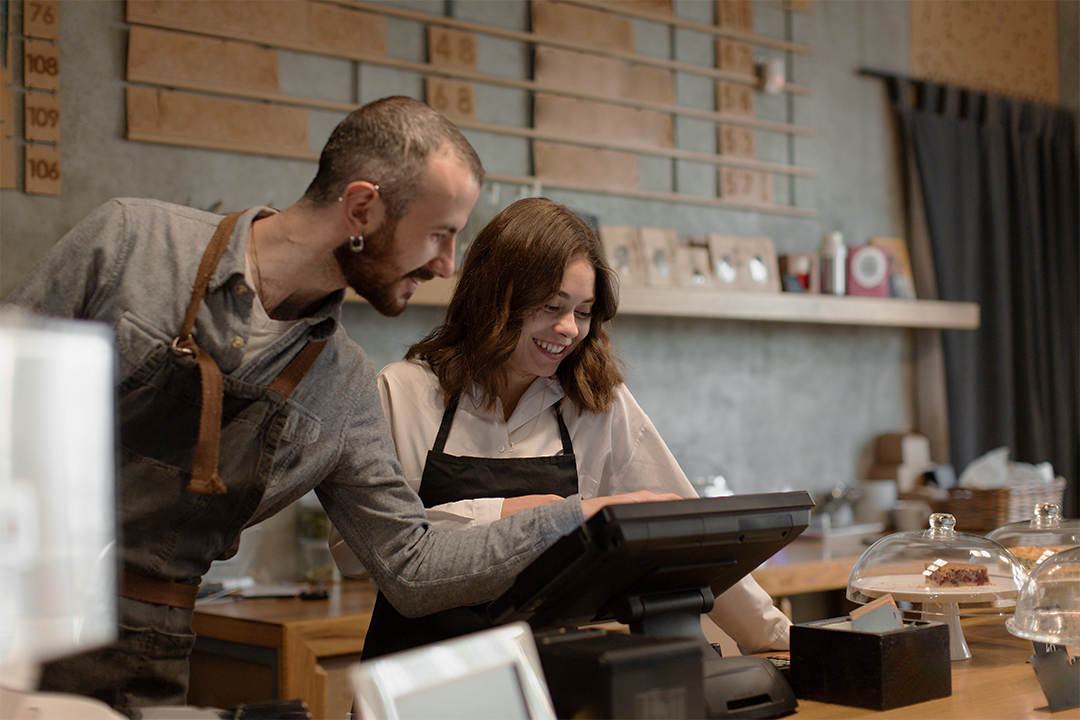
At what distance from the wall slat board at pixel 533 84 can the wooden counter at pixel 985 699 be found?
2.46 metres

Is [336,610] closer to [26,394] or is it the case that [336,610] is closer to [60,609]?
[60,609]

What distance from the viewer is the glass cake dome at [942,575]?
66.4 inches

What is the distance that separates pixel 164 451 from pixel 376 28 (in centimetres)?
241

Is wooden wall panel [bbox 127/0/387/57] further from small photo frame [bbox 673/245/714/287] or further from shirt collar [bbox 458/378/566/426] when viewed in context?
shirt collar [bbox 458/378/566/426]

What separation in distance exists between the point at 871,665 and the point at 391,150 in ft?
3.07

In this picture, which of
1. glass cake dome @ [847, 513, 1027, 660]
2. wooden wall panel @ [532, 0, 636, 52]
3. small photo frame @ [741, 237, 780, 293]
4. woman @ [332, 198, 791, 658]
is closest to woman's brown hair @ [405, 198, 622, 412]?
woman @ [332, 198, 791, 658]

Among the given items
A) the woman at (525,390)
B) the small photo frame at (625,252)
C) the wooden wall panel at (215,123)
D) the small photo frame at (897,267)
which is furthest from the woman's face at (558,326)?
the small photo frame at (897,267)

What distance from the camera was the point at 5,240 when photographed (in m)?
2.88

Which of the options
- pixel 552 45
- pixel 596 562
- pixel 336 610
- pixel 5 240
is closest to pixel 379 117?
pixel 596 562

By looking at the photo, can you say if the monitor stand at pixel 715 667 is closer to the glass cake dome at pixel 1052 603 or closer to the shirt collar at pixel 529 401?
the glass cake dome at pixel 1052 603

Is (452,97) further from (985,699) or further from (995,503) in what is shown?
(985,699)

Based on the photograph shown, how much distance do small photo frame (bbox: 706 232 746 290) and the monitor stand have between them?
2894mm

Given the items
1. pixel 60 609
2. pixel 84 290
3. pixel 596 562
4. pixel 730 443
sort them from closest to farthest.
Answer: pixel 596 562, pixel 60 609, pixel 84 290, pixel 730 443

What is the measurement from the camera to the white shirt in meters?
1.95
